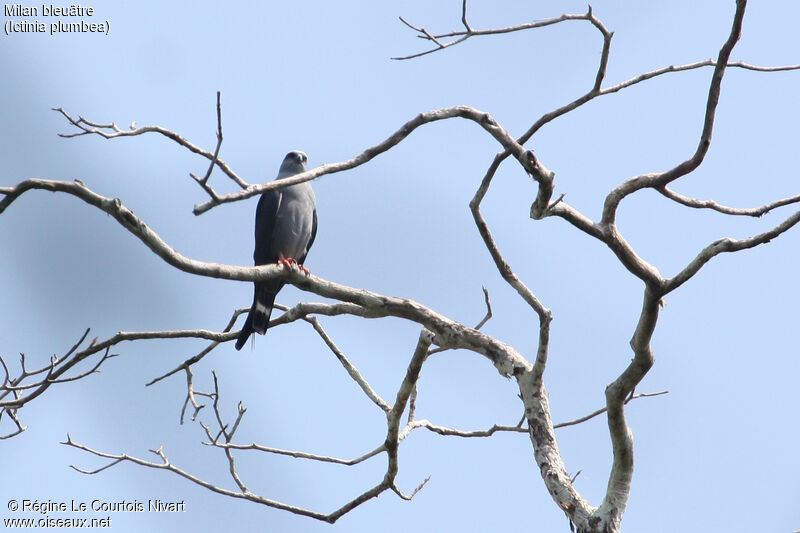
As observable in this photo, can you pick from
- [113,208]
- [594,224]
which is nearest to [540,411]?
[594,224]

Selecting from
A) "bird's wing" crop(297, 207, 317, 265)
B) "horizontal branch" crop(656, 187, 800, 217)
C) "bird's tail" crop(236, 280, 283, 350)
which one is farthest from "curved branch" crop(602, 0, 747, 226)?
"bird's wing" crop(297, 207, 317, 265)

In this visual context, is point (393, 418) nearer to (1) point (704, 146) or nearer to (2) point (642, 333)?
(2) point (642, 333)

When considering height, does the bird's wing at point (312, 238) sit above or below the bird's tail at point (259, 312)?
above

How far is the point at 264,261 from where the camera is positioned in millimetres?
6523

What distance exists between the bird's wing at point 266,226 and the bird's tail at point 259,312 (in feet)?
1.83

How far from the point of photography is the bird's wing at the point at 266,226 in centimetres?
639

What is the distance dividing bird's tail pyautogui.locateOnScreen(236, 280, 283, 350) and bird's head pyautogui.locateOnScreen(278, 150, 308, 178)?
5.10ft

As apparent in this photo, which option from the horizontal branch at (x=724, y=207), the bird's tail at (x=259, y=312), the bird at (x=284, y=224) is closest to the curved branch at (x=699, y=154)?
the horizontal branch at (x=724, y=207)

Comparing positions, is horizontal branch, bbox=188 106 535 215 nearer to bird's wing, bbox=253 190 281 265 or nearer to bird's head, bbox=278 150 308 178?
bird's wing, bbox=253 190 281 265

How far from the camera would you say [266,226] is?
6406 millimetres

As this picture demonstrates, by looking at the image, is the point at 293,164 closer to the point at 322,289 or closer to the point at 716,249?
the point at 322,289

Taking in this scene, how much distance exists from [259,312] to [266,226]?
3.66 ft

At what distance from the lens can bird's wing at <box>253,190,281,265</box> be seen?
6.39 meters

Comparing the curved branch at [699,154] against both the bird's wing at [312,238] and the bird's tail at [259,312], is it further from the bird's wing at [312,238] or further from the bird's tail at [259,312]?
the bird's wing at [312,238]
